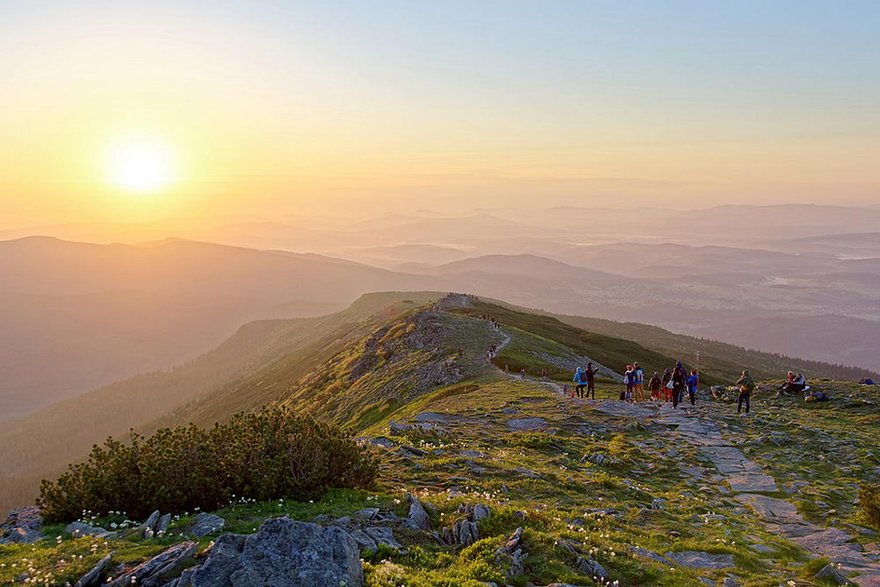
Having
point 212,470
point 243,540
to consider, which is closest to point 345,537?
point 243,540

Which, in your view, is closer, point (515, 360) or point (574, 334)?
point (515, 360)

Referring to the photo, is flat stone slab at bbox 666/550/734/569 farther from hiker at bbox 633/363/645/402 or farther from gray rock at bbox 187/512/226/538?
hiker at bbox 633/363/645/402

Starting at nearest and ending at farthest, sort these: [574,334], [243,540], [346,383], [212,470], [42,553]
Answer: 1. [243,540]
2. [42,553]
3. [212,470]
4. [346,383]
5. [574,334]

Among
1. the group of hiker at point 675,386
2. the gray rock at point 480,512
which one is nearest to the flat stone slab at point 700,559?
the gray rock at point 480,512

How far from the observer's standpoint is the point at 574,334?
99312mm

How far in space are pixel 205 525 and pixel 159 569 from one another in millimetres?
2422

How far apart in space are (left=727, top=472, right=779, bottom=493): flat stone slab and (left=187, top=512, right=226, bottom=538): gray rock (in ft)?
57.6

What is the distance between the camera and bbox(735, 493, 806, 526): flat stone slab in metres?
17.3

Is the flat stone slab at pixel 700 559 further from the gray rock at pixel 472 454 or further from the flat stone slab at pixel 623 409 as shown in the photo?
the flat stone slab at pixel 623 409

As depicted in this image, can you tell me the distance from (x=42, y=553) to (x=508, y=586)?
9.33m

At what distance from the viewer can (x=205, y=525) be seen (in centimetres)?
1245

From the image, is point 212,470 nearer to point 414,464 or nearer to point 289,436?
point 289,436

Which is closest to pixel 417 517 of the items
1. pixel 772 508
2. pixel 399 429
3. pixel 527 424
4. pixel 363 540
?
pixel 363 540

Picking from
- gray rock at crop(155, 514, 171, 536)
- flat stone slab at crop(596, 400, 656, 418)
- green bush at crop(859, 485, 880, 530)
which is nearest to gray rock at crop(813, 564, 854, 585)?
green bush at crop(859, 485, 880, 530)
